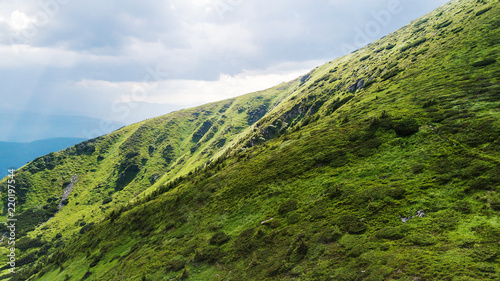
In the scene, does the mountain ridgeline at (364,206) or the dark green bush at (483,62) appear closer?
the mountain ridgeline at (364,206)

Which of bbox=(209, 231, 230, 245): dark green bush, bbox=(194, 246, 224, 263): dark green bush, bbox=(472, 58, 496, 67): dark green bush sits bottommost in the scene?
bbox=(194, 246, 224, 263): dark green bush

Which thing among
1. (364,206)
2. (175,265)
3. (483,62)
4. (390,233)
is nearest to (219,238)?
(175,265)

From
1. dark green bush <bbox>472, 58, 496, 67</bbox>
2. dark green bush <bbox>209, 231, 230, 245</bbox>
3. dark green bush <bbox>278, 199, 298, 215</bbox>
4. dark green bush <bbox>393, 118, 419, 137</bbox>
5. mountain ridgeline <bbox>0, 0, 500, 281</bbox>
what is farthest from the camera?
dark green bush <bbox>472, 58, 496, 67</bbox>

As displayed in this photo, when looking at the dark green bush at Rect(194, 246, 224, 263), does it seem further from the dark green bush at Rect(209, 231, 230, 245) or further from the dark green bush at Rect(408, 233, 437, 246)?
the dark green bush at Rect(408, 233, 437, 246)

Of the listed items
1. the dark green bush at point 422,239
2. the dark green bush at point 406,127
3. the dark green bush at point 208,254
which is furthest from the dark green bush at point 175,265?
the dark green bush at point 406,127

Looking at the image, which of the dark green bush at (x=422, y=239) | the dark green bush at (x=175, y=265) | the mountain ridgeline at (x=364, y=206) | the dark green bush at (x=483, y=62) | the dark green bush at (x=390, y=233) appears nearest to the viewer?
the dark green bush at (x=422, y=239)

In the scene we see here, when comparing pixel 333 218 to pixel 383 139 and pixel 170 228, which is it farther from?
pixel 170 228

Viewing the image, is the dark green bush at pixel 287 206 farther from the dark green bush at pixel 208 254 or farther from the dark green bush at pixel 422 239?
the dark green bush at pixel 422 239

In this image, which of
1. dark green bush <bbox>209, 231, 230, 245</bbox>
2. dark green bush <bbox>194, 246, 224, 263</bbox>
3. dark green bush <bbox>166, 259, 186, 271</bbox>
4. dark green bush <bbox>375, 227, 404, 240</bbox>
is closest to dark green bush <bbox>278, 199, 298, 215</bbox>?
dark green bush <bbox>209, 231, 230, 245</bbox>

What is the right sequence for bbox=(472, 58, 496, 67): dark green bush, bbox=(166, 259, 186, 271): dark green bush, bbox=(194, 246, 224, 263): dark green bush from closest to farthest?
bbox=(194, 246, 224, 263): dark green bush → bbox=(166, 259, 186, 271): dark green bush → bbox=(472, 58, 496, 67): dark green bush

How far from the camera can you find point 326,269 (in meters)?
20.2

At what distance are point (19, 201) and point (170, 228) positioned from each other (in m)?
242

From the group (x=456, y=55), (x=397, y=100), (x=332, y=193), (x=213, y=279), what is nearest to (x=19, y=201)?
(x=213, y=279)

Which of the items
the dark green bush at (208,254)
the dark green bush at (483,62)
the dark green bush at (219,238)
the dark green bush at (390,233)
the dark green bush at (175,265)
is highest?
the dark green bush at (483,62)
